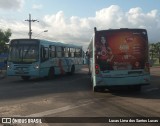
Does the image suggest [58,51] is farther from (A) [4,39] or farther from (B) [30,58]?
(A) [4,39]

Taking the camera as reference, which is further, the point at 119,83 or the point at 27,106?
the point at 119,83

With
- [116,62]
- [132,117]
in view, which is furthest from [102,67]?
[132,117]

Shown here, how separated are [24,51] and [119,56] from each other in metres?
10.7

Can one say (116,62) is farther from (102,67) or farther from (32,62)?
(32,62)

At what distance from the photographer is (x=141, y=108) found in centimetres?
1291

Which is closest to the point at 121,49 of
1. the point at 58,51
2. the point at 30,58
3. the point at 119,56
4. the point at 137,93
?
the point at 119,56

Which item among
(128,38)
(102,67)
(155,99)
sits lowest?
(155,99)

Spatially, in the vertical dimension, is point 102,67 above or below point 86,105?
above

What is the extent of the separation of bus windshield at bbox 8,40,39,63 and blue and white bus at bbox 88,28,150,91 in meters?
9.87

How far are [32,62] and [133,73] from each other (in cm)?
1059

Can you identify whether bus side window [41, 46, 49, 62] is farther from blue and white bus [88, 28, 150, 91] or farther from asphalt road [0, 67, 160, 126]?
blue and white bus [88, 28, 150, 91]

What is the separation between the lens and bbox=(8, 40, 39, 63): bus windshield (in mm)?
26703

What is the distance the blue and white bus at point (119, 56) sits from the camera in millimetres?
17516

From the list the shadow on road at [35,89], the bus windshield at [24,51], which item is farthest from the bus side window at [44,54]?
the shadow on road at [35,89]
